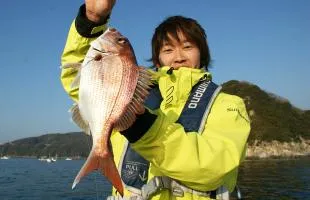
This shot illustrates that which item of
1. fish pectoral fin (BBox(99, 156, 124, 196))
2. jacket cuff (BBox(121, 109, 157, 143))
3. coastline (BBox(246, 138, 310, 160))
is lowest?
coastline (BBox(246, 138, 310, 160))

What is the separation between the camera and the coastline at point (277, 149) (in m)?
108

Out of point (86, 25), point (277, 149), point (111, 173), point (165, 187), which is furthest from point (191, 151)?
point (277, 149)

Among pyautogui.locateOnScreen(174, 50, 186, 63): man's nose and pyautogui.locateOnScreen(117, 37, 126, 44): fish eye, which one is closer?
pyautogui.locateOnScreen(117, 37, 126, 44): fish eye

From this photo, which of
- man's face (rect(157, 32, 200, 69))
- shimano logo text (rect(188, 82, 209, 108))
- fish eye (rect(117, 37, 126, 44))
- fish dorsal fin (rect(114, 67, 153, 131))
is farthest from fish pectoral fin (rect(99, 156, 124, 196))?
man's face (rect(157, 32, 200, 69))

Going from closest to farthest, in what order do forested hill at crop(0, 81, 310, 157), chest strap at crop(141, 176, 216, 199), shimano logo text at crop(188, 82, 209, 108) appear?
chest strap at crop(141, 176, 216, 199) → shimano logo text at crop(188, 82, 209, 108) → forested hill at crop(0, 81, 310, 157)

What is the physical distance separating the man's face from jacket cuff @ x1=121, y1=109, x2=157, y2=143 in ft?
6.66

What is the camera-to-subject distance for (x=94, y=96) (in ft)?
9.73

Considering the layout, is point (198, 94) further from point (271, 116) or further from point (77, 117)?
point (271, 116)

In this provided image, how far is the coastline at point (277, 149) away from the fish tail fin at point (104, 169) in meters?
108

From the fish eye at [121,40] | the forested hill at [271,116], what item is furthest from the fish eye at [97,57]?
the forested hill at [271,116]

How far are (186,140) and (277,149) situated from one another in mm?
114132

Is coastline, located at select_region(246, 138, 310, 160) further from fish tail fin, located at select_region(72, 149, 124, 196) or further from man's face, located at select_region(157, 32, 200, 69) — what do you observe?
fish tail fin, located at select_region(72, 149, 124, 196)

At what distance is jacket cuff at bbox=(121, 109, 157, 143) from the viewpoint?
2959mm

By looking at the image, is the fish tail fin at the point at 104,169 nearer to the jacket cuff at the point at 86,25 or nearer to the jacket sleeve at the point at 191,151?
the jacket sleeve at the point at 191,151
